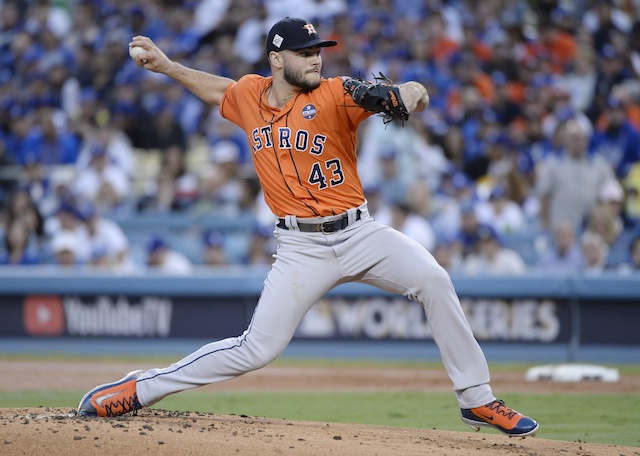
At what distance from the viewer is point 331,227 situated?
4.98 meters

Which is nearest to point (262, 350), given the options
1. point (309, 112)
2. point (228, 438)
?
point (228, 438)

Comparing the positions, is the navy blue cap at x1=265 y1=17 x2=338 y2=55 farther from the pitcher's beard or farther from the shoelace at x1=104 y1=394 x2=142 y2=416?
the shoelace at x1=104 y1=394 x2=142 y2=416

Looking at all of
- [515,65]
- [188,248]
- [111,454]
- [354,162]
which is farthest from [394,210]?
[111,454]

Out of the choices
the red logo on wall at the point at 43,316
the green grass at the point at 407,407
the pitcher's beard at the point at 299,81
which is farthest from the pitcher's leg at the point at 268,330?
the red logo on wall at the point at 43,316

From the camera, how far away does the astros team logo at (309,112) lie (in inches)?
193

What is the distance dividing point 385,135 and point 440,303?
740cm

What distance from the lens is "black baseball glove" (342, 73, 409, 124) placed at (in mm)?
4582

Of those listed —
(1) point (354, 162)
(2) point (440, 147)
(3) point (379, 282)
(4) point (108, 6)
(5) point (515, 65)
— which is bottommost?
(3) point (379, 282)

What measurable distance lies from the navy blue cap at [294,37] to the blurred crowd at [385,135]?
5847 millimetres

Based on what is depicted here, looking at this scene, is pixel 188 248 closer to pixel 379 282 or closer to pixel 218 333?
pixel 218 333

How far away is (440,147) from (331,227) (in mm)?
7805

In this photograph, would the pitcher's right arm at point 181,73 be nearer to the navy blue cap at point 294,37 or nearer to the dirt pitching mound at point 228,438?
the navy blue cap at point 294,37

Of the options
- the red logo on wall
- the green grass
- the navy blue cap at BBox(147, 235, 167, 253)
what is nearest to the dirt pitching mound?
the green grass

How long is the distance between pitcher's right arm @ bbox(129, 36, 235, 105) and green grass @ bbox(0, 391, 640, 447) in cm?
240
